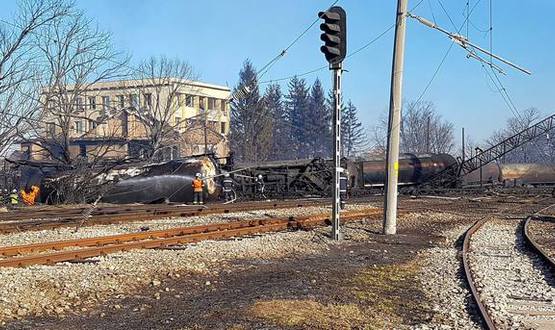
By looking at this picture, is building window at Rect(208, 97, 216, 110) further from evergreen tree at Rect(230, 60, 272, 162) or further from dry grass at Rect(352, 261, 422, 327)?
dry grass at Rect(352, 261, 422, 327)

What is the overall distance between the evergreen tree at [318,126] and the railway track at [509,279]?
278 ft

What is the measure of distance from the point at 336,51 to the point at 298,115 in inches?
3472

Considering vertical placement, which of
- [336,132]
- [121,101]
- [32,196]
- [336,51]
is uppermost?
[121,101]

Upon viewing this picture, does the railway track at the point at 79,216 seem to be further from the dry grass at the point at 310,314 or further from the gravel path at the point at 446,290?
the dry grass at the point at 310,314

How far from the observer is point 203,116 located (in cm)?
6125

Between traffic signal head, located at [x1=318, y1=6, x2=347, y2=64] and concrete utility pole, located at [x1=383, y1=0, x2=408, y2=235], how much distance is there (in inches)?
86.3

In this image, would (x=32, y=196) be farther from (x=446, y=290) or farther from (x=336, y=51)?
(x=446, y=290)

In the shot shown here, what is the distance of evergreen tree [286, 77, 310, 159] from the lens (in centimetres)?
10069

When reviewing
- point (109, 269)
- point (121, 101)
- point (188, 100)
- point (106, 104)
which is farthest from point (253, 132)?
point (109, 269)

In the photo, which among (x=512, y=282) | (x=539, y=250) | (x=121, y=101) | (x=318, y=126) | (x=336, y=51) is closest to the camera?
(x=512, y=282)

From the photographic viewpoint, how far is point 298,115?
102 metres

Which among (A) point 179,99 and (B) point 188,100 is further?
(B) point 188,100

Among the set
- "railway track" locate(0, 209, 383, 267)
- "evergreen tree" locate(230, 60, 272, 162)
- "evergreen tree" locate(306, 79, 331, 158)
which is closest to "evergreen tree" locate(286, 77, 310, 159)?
"evergreen tree" locate(306, 79, 331, 158)

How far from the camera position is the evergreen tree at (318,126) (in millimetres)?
99812
